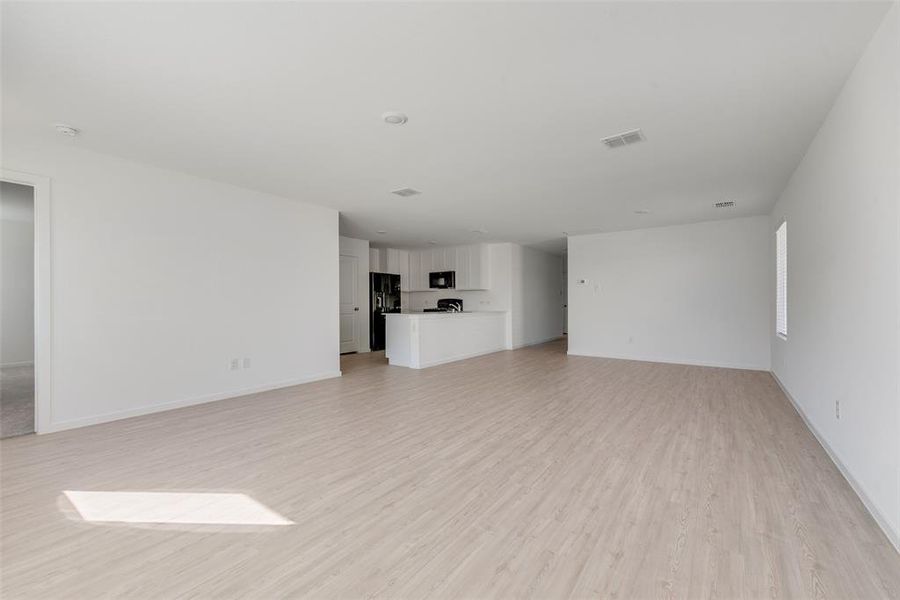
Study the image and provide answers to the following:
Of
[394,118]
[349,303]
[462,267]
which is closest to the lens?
[394,118]

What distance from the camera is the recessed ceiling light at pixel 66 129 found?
119 inches

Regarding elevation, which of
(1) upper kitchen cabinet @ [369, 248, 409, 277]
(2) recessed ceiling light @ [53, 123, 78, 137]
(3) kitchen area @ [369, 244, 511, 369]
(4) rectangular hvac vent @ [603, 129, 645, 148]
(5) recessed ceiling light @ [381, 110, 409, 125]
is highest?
(2) recessed ceiling light @ [53, 123, 78, 137]

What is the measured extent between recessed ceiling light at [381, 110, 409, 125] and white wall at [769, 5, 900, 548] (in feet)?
8.59

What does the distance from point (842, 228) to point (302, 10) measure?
11.5ft

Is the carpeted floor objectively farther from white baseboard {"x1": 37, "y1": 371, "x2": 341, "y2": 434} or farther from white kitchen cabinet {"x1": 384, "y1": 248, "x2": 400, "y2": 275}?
white kitchen cabinet {"x1": 384, "y1": 248, "x2": 400, "y2": 275}

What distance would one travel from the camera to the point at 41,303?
331cm

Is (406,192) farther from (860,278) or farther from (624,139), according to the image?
(860,278)

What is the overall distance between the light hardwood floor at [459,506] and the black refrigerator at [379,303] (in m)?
4.77

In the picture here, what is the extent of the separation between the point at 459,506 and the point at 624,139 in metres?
3.07

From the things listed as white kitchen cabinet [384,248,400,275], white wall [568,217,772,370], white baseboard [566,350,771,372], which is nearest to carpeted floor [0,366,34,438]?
white kitchen cabinet [384,248,400,275]

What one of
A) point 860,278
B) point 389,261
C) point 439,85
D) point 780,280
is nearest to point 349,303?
point 389,261

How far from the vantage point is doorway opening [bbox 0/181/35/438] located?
345cm

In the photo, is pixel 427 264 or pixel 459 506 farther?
pixel 427 264

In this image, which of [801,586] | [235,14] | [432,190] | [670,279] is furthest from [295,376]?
[670,279]
